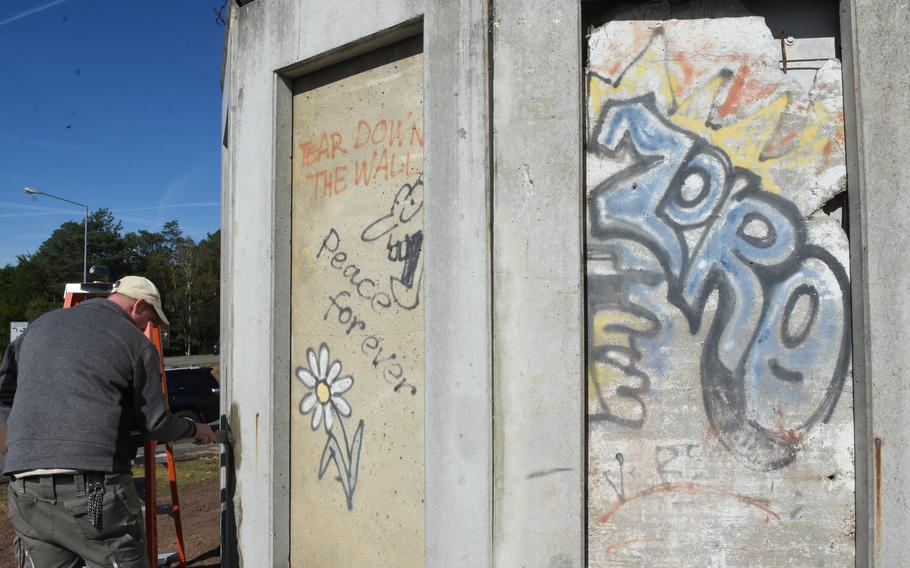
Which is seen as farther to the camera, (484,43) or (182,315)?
(182,315)

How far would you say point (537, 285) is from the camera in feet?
11.2

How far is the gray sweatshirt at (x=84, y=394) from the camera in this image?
3139mm

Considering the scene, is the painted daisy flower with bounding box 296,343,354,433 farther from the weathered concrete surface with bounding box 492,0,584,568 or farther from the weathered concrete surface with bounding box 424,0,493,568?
the weathered concrete surface with bounding box 492,0,584,568

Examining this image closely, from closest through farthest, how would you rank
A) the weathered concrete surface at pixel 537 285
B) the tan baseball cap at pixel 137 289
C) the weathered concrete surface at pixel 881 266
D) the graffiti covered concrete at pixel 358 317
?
Answer: the weathered concrete surface at pixel 881 266, the weathered concrete surface at pixel 537 285, the tan baseball cap at pixel 137 289, the graffiti covered concrete at pixel 358 317

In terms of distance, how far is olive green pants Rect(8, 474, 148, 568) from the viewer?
123 inches

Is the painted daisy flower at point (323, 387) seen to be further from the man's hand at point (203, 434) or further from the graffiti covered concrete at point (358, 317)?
the man's hand at point (203, 434)

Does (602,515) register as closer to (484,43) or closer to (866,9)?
(484,43)

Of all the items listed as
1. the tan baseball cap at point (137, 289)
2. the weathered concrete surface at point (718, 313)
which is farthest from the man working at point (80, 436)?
the weathered concrete surface at point (718, 313)

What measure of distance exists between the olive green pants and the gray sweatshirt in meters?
0.11

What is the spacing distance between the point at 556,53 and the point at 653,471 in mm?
2248

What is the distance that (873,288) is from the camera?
10.3ft

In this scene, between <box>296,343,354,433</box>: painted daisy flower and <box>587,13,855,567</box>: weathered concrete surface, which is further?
<box>296,343,354,433</box>: painted daisy flower

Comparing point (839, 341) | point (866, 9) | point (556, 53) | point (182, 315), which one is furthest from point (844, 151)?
point (182, 315)

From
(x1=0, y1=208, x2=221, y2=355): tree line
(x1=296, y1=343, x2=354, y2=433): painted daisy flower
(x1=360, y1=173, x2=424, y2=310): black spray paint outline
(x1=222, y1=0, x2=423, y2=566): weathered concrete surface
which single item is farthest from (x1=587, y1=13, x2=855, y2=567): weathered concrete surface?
(x1=0, y1=208, x2=221, y2=355): tree line
